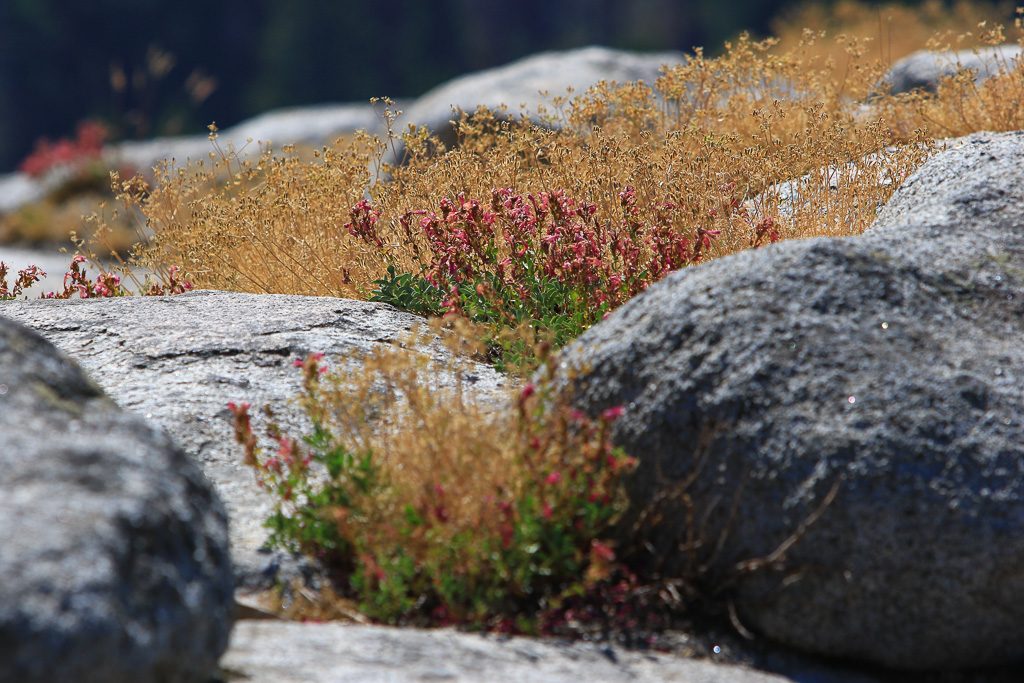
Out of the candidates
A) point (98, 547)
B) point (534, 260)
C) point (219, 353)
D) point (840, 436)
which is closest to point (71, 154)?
point (219, 353)

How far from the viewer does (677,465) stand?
2.46 metres

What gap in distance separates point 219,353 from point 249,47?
30143 millimetres

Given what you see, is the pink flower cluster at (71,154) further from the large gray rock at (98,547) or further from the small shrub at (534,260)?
the large gray rock at (98,547)

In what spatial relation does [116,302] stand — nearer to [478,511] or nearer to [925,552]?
[478,511]

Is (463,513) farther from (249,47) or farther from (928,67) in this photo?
(249,47)

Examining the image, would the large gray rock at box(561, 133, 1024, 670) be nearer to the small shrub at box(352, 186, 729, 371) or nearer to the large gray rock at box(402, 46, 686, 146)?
the small shrub at box(352, 186, 729, 371)

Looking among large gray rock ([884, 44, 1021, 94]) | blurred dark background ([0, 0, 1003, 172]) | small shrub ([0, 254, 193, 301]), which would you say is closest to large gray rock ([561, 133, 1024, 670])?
small shrub ([0, 254, 193, 301])

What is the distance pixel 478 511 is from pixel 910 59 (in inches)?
332

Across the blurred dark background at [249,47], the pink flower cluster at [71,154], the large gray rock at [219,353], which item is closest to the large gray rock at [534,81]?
the large gray rock at [219,353]

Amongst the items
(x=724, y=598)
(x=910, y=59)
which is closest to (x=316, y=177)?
(x=724, y=598)

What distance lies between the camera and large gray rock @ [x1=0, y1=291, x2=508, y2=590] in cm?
290

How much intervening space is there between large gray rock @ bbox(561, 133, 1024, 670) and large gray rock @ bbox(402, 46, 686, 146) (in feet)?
21.2

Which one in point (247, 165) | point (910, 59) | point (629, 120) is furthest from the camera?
point (910, 59)

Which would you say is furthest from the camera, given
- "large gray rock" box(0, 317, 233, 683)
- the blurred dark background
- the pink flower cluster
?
the blurred dark background
